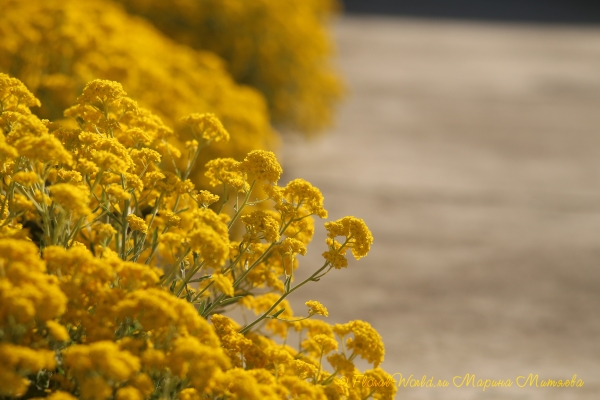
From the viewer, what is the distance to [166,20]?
244 inches

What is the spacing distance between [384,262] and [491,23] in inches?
480

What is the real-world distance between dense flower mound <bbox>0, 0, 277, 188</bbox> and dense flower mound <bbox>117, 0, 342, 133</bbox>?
1550 mm

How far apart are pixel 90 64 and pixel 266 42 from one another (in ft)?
8.22

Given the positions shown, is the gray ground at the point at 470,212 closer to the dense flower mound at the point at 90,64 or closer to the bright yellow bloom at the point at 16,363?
the dense flower mound at the point at 90,64

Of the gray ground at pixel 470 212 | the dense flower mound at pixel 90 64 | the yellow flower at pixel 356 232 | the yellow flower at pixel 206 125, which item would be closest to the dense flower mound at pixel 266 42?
the gray ground at pixel 470 212

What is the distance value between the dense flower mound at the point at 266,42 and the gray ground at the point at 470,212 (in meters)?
0.59

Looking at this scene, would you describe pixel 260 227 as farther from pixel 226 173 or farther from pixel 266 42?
pixel 266 42

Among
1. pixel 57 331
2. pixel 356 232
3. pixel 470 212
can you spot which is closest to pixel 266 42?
pixel 470 212

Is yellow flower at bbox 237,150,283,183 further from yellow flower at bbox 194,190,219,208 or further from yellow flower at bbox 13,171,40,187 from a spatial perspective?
yellow flower at bbox 13,171,40,187

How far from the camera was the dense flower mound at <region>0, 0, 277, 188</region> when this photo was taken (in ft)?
12.0

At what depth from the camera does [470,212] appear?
559 cm

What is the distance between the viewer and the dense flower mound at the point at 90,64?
366 cm

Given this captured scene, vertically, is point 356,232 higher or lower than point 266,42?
lower

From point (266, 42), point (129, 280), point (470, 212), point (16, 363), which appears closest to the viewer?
point (16, 363)
